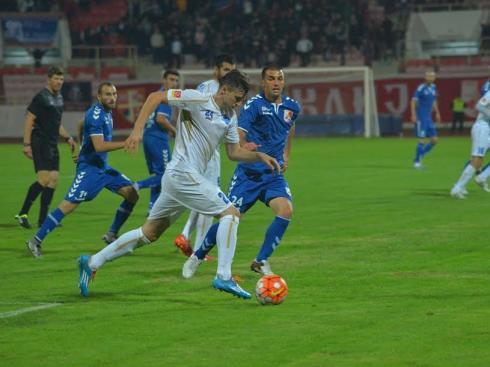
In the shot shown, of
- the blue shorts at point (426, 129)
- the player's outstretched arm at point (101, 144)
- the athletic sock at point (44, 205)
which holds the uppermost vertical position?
the player's outstretched arm at point (101, 144)

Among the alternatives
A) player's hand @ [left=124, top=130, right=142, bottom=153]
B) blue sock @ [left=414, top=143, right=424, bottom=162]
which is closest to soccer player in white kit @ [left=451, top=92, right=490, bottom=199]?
blue sock @ [left=414, top=143, right=424, bottom=162]

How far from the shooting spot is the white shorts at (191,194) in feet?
31.0

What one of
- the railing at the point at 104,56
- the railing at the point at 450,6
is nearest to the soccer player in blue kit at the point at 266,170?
the railing at the point at 104,56

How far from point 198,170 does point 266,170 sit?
1.59 m

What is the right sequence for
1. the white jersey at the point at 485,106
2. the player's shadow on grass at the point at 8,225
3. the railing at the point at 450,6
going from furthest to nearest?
the railing at the point at 450,6 < the white jersey at the point at 485,106 < the player's shadow on grass at the point at 8,225

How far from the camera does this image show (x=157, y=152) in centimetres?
1691

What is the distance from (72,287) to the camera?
10273 millimetres

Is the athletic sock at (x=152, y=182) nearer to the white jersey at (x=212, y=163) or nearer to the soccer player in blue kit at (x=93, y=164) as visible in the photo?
the soccer player in blue kit at (x=93, y=164)

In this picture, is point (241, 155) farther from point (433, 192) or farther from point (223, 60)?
point (433, 192)

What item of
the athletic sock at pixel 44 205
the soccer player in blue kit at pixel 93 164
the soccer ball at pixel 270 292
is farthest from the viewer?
the athletic sock at pixel 44 205

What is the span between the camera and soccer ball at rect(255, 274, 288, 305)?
29.7 ft

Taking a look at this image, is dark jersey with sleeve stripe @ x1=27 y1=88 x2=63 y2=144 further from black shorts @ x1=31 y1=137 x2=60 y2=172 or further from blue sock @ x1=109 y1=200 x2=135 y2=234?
blue sock @ x1=109 y1=200 x2=135 y2=234

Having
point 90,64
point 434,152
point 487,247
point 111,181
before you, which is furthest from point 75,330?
point 90,64

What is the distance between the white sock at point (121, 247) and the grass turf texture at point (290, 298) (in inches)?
14.2
